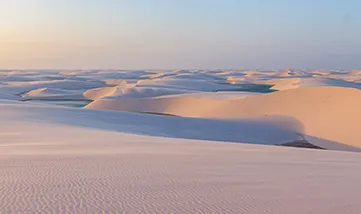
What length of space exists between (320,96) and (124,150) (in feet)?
48.2

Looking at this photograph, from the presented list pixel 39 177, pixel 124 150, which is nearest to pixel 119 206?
pixel 39 177

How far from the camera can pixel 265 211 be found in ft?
13.0

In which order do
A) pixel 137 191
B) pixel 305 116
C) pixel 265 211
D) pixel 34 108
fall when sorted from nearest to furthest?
pixel 265 211, pixel 137 191, pixel 34 108, pixel 305 116

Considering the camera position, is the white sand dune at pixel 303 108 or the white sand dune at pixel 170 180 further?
the white sand dune at pixel 303 108

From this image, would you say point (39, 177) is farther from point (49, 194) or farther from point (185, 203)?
point (185, 203)

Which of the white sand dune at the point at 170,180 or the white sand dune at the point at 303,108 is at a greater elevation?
the white sand dune at the point at 170,180

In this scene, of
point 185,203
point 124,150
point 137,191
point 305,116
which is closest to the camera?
point 185,203

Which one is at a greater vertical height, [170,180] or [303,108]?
[170,180]

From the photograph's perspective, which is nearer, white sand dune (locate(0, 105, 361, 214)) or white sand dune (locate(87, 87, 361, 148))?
white sand dune (locate(0, 105, 361, 214))

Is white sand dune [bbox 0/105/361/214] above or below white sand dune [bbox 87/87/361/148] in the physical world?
above

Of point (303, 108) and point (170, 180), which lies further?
point (303, 108)

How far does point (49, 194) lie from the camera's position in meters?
4.43

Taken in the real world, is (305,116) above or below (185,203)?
below

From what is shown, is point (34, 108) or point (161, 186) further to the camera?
point (34, 108)
